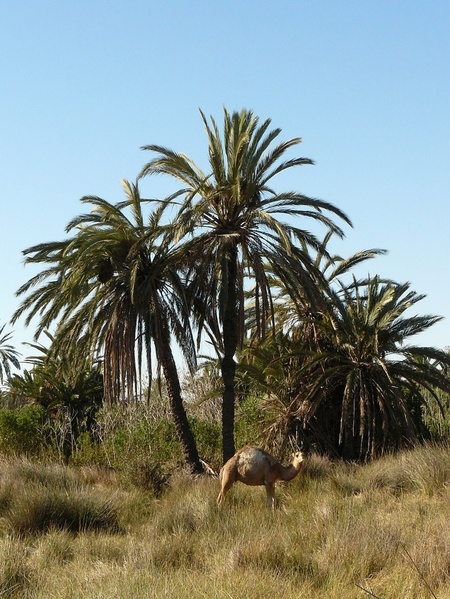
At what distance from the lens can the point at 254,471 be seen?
14.9 meters

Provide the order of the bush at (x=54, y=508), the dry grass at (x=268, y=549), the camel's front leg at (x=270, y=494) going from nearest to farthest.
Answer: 1. the dry grass at (x=268, y=549)
2. the bush at (x=54, y=508)
3. the camel's front leg at (x=270, y=494)

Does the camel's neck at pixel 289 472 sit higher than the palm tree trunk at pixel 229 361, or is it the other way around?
the palm tree trunk at pixel 229 361

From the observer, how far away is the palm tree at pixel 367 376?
69.4 ft

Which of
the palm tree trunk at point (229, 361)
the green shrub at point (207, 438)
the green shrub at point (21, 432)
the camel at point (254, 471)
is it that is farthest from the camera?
the green shrub at point (21, 432)

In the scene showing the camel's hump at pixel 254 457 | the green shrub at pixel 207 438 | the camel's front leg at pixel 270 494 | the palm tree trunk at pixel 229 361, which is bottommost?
the camel's front leg at pixel 270 494

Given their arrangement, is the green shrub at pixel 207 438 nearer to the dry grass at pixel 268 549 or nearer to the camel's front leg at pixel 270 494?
the dry grass at pixel 268 549

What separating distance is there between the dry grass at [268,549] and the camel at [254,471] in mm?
393

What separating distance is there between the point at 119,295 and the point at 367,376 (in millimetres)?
6484

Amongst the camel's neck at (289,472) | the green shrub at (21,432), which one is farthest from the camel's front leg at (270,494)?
the green shrub at (21,432)

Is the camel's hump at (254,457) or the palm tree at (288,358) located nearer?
the camel's hump at (254,457)

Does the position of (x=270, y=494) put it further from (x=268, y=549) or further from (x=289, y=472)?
(x=268, y=549)

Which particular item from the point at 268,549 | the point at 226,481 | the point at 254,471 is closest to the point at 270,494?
the point at 254,471

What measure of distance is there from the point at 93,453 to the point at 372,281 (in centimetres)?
921

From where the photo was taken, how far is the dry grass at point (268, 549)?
8.51 meters
